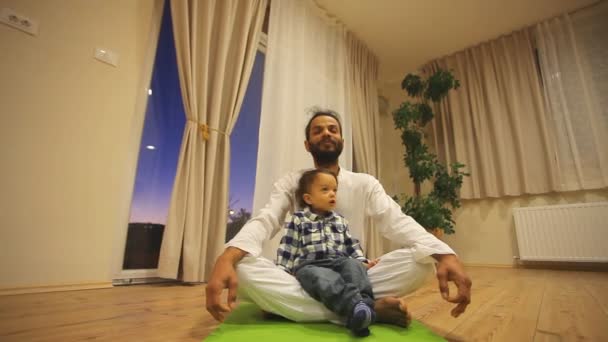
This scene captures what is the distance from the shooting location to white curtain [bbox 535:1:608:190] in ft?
8.98

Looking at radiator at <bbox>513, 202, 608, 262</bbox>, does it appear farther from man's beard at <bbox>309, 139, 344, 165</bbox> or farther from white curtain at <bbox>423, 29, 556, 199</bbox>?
man's beard at <bbox>309, 139, 344, 165</bbox>

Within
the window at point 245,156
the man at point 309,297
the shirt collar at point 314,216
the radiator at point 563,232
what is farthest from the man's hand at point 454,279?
the radiator at point 563,232

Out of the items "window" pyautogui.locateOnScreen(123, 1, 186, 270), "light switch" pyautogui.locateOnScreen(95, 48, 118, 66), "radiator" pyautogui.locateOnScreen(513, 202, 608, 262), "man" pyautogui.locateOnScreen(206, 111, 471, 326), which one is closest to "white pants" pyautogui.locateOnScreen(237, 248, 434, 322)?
"man" pyautogui.locateOnScreen(206, 111, 471, 326)

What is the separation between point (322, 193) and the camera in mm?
1191

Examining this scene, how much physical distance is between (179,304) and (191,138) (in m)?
1.05

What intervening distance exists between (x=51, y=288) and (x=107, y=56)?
1.32 meters

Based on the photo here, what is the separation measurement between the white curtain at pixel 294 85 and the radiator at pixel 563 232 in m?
1.96

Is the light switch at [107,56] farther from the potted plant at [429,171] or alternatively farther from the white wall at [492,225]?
the white wall at [492,225]

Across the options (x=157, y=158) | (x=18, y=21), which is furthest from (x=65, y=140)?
(x=18, y=21)

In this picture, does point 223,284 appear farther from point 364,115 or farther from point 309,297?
point 364,115

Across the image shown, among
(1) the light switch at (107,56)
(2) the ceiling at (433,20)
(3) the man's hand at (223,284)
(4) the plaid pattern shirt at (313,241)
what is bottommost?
(3) the man's hand at (223,284)

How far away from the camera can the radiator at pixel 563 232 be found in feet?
8.59

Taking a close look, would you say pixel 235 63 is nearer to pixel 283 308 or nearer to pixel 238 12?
pixel 238 12

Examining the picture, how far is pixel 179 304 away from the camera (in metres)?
1.25
